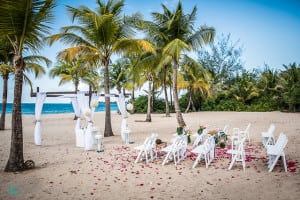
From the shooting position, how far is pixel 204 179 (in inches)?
217

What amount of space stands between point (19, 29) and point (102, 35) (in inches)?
234

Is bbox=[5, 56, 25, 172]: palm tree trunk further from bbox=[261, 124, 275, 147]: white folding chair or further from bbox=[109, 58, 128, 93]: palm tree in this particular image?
bbox=[109, 58, 128, 93]: palm tree

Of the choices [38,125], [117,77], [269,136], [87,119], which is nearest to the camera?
[269,136]

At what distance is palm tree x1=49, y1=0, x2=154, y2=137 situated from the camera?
11367 mm

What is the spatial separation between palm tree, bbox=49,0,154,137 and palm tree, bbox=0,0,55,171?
478 centimetres

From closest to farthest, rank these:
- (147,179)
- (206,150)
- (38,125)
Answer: (147,179) < (206,150) < (38,125)

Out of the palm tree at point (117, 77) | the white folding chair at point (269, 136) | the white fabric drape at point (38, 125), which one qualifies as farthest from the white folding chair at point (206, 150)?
the palm tree at point (117, 77)

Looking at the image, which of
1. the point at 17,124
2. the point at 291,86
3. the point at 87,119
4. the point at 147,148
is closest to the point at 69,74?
the point at 87,119

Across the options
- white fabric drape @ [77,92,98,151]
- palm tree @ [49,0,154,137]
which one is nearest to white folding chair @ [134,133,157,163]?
white fabric drape @ [77,92,98,151]

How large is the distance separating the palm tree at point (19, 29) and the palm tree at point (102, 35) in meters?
4.78

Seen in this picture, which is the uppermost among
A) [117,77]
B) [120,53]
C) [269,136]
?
[117,77]

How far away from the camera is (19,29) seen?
6.00 m

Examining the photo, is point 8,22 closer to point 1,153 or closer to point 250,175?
point 1,153

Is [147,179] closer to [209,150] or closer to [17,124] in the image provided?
[209,150]
